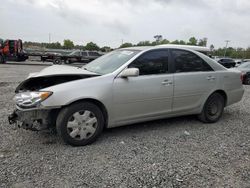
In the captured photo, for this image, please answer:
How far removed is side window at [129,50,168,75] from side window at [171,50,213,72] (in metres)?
0.24

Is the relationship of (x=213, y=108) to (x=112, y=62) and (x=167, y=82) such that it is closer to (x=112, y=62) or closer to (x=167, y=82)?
(x=167, y=82)

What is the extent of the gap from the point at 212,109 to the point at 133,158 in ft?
7.86

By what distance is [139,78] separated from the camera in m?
3.66

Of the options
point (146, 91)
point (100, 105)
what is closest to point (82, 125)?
point (100, 105)

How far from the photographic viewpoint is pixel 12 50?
67.1 feet

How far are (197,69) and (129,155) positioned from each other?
2309 millimetres

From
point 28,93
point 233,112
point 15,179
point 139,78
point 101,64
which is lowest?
point 15,179

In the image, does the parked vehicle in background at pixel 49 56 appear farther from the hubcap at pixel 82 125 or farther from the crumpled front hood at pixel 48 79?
the hubcap at pixel 82 125

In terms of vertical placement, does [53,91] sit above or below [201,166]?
above

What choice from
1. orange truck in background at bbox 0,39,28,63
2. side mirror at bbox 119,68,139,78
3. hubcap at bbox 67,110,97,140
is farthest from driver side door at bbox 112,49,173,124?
orange truck in background at bbox 0,39,28,63

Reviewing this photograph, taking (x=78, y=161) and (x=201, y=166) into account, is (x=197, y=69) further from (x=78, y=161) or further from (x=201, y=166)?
(x=78, y=161)

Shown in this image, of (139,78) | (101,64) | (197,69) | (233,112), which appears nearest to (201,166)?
(139,78)

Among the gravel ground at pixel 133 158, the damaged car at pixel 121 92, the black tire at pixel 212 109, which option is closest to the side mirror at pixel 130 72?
the damaged car at pixel 121 92

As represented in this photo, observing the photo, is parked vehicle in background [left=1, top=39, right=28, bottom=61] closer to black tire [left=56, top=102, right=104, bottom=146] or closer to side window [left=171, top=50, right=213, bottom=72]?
black tire [left=56, top=102, right=104, bottom=146]
